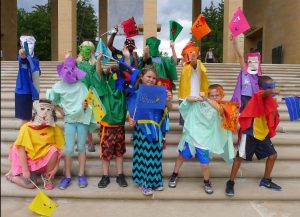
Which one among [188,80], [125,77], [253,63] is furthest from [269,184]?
[125,77]

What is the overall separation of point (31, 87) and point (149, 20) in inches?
518

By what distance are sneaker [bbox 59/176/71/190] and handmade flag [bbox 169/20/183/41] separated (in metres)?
2.33

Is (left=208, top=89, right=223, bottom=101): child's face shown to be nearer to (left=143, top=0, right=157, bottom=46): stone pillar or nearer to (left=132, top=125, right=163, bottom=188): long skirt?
(left=132, top=125, right=163, bottom=188): long skirt

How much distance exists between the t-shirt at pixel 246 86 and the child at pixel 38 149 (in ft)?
8.04

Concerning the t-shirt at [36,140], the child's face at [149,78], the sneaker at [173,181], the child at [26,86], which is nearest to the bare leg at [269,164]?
the sneaker at [173,181]

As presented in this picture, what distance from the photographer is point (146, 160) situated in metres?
4.29

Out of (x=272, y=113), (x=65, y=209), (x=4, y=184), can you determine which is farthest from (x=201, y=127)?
(x=4, y=184)

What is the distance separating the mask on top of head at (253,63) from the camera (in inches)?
177

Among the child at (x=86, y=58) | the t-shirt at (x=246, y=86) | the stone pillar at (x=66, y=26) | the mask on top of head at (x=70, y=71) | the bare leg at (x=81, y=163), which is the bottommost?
the bare leg at (x=81, y=163)

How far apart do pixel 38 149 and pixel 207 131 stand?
2.12 meters

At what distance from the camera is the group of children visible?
4.28 m

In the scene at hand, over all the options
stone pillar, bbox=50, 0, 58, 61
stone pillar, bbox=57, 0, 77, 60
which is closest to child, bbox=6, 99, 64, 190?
stone pillar, bbox=57, 0, 77, 60

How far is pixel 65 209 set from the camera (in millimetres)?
3988

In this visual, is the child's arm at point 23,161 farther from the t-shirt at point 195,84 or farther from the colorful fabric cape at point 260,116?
the colorful fabric cape at point 260,116
